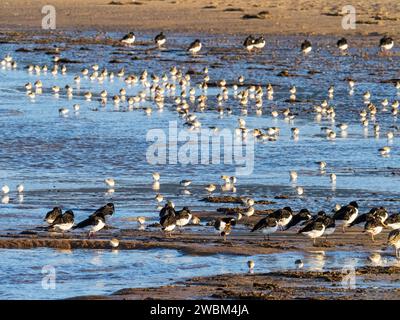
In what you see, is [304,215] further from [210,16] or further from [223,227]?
[210,16]

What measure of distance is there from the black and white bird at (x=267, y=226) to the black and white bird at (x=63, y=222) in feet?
9.56

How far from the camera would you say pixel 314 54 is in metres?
48.4

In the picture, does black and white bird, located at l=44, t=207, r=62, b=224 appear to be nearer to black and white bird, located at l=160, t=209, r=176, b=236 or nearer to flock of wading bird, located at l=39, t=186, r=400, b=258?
flock of wading bird, located at l=39, t=186, r=400, b=258

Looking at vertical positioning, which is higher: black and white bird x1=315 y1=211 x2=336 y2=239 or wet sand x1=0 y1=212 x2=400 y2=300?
black and white bird x1=315 y1=211 x2=336 y2=239

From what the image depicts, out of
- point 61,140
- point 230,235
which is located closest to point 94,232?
point 230,235

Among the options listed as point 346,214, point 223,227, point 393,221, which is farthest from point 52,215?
point 393,221

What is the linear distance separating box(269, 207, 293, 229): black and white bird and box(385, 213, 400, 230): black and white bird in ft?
5.17

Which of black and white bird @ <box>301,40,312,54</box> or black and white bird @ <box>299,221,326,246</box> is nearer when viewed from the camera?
black and white bird @ <box>299,221,326,246</box>

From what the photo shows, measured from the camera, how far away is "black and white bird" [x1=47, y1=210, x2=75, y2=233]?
65.1ft

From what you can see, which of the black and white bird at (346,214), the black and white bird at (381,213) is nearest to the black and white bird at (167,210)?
the black and white bird at (346,214)

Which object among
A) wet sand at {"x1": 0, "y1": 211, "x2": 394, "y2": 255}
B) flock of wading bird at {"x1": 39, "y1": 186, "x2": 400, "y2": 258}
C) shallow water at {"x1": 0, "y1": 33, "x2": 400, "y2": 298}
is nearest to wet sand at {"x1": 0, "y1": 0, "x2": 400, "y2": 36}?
shallow water at {"x1": 0, "y1": 33, "x2": 400, "y2": 298}

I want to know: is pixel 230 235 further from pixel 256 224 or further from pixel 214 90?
pixel 214 90

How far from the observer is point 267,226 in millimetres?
19609

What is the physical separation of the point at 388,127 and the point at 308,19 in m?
27.8
